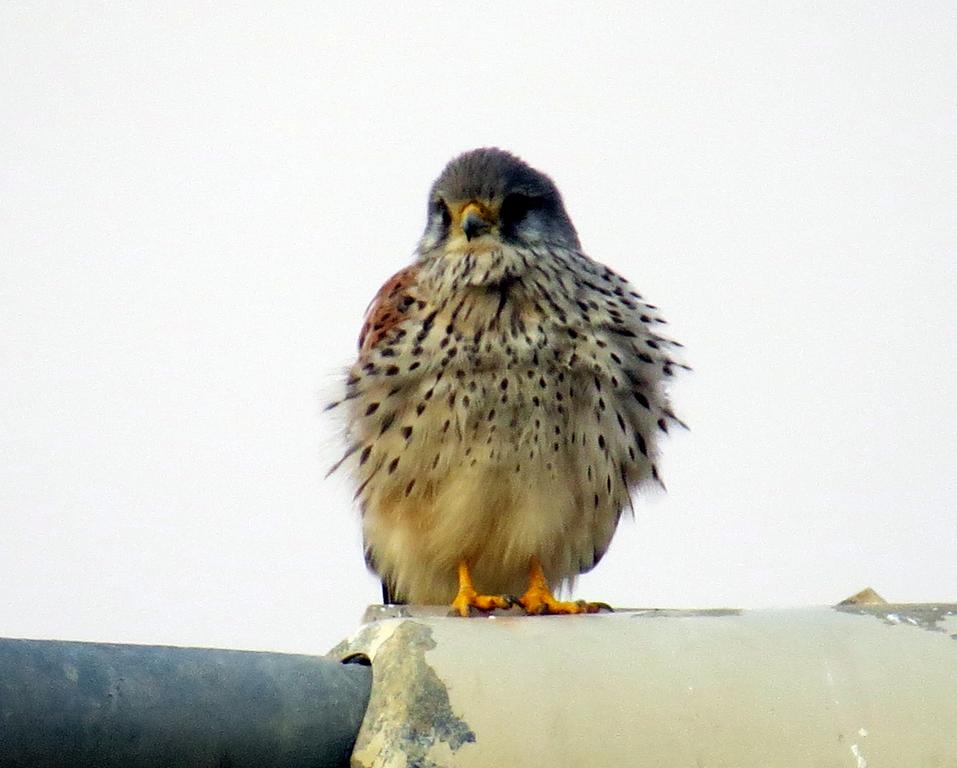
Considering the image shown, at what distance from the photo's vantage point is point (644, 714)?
2.19 m

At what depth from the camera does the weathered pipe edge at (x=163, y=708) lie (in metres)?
1.71

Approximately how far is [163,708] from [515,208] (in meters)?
3.16

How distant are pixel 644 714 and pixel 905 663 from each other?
1.44ft

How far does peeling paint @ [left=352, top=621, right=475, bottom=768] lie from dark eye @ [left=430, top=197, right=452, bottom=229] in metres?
2.74

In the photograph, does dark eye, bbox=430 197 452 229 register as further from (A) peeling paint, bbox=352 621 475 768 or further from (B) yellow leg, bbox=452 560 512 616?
(A) peeling paint, bbox=352 621 475 768

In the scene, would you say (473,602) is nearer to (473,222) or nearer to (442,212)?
(473,222)

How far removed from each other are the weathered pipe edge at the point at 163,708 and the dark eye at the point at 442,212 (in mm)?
2895

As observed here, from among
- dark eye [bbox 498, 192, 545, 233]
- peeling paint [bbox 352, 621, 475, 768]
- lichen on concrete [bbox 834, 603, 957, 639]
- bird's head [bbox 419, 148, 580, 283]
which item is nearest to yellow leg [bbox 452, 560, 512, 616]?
bird's head [bbox 419, 148, 580, 283]

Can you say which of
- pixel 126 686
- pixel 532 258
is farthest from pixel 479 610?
pixel 126 686

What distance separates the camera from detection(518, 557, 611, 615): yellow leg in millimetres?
3743

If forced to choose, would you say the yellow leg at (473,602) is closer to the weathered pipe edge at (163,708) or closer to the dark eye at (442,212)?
the dark eye at (442,212)

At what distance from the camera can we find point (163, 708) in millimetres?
1809

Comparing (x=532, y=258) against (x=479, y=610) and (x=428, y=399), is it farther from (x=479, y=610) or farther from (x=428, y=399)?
(x=479, y=610)

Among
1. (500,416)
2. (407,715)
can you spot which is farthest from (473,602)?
(407,715)
